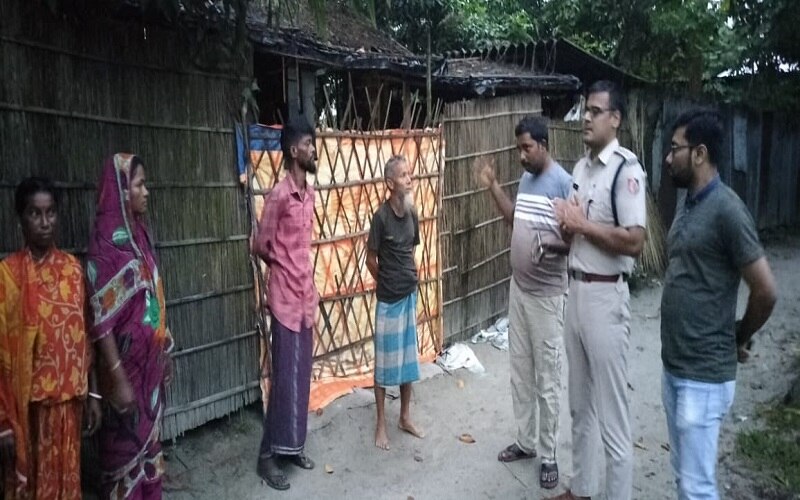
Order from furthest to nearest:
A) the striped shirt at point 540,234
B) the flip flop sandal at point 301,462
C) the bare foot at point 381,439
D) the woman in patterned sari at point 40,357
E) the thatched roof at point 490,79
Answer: the thatched roof at point 490,79 < the bare foot at point 381,439 < the flip flop sandal at point 301,462 < the striped shirt at point 540,234 < the woman in patterned sari at point 40,357

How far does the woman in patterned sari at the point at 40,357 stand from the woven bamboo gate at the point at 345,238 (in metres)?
1.75

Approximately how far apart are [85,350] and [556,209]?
2.11 m

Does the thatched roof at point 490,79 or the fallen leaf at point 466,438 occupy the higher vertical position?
the thatched roof at point 490,79

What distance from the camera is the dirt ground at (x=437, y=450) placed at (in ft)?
12.2

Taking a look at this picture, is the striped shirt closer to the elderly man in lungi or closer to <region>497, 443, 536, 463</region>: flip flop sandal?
the elderly man in lungi

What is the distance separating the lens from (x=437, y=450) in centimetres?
423

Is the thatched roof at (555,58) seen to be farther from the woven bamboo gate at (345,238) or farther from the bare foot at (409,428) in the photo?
the bare foot at (409,428)

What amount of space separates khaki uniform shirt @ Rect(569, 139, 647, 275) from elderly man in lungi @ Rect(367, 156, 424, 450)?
123 centimetres

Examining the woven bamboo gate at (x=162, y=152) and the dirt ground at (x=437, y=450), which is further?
the dirt ground at (x=437, y=450)

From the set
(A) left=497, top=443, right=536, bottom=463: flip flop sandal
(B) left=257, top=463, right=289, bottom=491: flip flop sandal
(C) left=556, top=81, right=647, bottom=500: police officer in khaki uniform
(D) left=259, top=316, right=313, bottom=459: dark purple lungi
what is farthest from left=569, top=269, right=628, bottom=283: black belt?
(B) left=257, top=463, right=289, bottom=491: flip flop sandal

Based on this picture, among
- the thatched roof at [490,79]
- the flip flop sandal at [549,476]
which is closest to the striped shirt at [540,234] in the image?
the flip flop sandal at [549,476]

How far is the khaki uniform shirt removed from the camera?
2926mm

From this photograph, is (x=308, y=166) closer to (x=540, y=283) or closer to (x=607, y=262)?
(x=540, y=283)

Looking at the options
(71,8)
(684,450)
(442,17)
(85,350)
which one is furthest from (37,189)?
(442,17)
